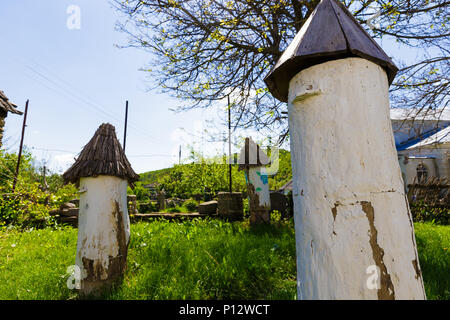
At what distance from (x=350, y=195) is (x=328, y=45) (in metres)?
0.62

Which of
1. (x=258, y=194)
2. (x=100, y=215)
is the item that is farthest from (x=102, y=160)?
(x=258, y=194)

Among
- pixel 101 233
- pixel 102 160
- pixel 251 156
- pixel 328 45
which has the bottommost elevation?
pixel 101 233

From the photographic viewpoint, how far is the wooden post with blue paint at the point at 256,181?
22.2 feet

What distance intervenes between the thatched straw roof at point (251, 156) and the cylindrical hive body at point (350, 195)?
6007mm

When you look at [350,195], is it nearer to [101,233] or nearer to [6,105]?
[101,233]

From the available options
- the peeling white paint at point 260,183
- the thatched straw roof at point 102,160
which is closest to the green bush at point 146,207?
the peeling white paint at point 260,183

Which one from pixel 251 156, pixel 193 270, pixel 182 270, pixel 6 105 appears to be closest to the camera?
pixel 193 270

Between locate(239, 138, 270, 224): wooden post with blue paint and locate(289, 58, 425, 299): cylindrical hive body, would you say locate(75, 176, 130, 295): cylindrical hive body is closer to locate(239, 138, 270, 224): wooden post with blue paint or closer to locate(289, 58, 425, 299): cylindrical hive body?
locate(289, 58, 425, 299): cylindrical hive body

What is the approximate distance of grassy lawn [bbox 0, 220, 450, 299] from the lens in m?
2.80

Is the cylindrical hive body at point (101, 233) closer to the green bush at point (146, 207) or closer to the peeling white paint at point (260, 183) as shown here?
the peeling white paint at point (260, 183)

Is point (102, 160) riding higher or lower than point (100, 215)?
higher

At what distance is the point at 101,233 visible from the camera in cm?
292
